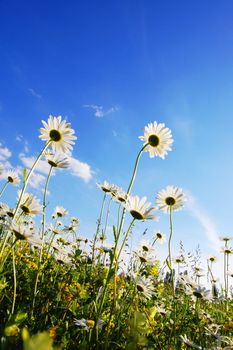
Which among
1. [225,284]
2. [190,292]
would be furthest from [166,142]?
[225,284]

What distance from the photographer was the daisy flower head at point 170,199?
3604mm

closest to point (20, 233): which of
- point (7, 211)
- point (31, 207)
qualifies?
point (31, 207)

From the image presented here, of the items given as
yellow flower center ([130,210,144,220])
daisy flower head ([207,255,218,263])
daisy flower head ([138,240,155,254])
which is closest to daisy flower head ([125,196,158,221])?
yellow flower center ([130,210,144,220])

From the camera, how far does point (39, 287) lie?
3184 millimetres

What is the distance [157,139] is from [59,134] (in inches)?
39.8

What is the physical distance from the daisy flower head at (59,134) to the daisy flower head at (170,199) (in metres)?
1.09

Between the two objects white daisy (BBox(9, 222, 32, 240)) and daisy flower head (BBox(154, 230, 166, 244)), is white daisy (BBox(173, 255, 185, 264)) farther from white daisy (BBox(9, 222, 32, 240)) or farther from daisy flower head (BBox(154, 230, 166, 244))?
white daisy (BBox(9, 222, 32, 240))

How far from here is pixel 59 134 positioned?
359cm

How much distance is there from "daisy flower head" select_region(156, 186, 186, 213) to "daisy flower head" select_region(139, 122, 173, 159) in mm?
444

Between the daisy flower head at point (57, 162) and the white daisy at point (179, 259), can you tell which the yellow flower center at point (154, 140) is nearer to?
the daisy flower head at point (57, 162)

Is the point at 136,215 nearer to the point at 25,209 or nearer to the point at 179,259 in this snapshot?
the point at 25,209

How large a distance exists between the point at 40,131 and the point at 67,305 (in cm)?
166

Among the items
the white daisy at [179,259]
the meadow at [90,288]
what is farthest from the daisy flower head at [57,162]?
the white daisy at [179,259]

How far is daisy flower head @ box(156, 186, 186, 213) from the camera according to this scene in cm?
360
